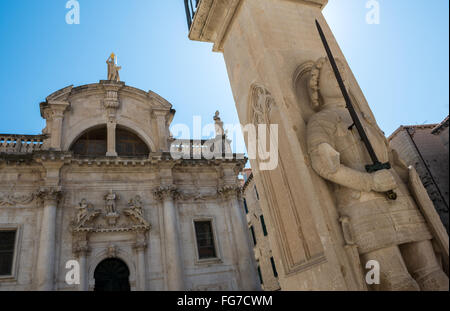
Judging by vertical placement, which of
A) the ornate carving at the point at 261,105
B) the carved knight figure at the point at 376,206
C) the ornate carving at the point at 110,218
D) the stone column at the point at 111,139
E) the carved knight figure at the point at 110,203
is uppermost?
the stone column at the point at 111,139

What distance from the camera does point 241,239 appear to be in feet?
55.7

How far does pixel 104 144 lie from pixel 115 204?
433cm

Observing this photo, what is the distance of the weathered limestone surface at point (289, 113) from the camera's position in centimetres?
338

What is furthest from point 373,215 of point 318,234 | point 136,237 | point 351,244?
point 136,237

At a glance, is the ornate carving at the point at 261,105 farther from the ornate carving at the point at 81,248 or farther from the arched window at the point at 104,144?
the arched window at the point at 104,144

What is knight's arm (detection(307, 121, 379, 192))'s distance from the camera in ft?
10.6

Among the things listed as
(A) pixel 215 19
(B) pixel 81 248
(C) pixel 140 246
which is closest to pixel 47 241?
(B) pixel 81 248

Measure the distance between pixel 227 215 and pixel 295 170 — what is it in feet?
46.3

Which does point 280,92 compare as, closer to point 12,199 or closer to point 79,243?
point 79,243

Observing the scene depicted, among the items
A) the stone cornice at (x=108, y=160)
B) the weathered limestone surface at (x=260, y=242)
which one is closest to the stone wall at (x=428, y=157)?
the stone cornice at (x=108, y=160)

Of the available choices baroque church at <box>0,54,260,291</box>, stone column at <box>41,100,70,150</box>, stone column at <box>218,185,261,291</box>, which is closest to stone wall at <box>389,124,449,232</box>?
baroque church at <box>0,54,260,291</box>

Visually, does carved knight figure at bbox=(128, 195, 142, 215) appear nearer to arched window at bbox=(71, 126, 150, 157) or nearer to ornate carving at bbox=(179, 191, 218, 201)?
ornate carving at bbox=(179, 191, 218, 201)

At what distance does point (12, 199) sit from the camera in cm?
1497

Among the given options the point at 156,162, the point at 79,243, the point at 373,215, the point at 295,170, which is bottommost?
the point at 373,215
